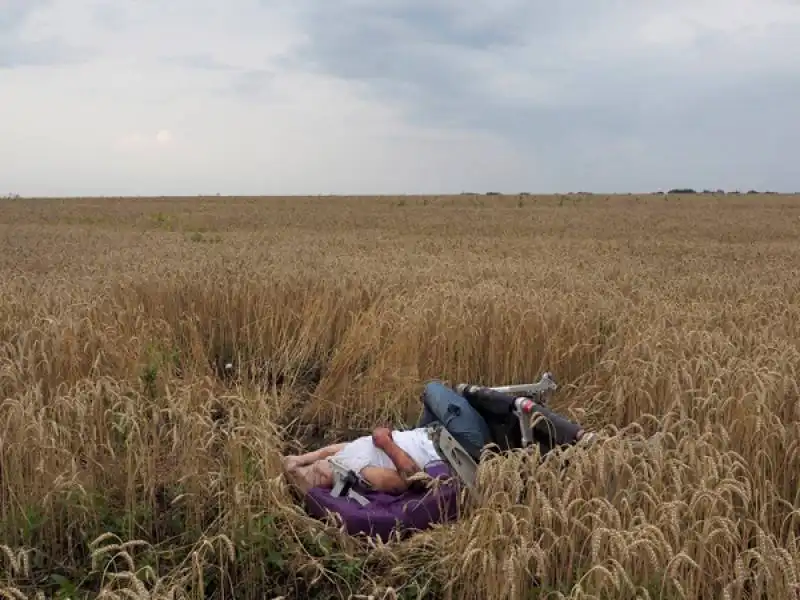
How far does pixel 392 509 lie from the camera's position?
332 centimetres

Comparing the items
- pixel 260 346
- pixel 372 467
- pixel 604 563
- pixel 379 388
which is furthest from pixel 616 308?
pixel 604 563

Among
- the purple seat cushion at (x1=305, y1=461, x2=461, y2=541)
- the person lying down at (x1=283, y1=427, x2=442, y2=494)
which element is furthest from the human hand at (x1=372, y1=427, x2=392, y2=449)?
the purple seat cushion at (x1=305, y1=461, x2=461, y2=541)

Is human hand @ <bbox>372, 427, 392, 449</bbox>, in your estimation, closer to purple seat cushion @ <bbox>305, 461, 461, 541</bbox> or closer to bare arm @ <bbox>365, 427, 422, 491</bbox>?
bare arm @ <bbox>365, 427, 422, 491</bbox>

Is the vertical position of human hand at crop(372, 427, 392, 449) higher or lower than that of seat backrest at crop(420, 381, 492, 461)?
lower

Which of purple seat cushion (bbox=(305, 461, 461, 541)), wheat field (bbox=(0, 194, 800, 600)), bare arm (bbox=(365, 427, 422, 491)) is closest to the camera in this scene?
wheat field (bbox=(0, 194, 800, 600))

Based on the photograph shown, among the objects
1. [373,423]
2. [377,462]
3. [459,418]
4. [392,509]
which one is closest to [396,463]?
→ [377,462]

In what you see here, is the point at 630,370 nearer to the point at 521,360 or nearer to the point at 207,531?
the point at 521,360

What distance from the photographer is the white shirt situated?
3.58 meters

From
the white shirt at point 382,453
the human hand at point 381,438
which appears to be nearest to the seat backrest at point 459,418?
the white shirt at point 382,453

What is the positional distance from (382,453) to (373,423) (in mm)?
1104

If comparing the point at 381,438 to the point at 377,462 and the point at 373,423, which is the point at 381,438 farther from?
the point at 373,423

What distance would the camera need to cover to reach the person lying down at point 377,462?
3492 mm

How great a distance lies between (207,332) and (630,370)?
3.35m

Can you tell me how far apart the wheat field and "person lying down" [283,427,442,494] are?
197 millimetres
